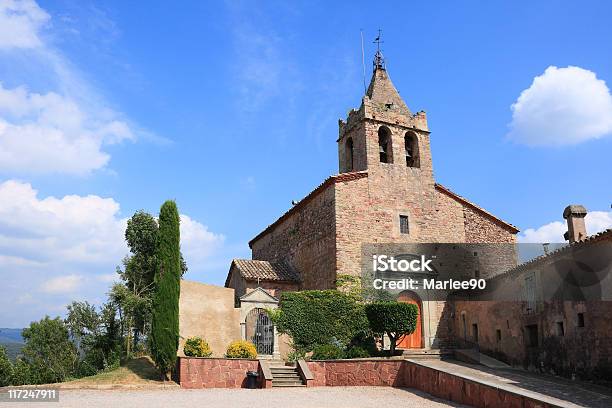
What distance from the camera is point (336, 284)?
2281cm

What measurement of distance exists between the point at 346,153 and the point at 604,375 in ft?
53.8

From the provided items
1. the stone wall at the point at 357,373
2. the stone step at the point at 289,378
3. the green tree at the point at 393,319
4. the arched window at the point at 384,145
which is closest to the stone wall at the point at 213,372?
the stone step at the point at 289,378

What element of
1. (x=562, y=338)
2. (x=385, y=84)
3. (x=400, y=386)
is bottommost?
(x=400, y=386)

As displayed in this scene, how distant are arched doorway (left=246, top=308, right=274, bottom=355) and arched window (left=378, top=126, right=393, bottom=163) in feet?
33.1

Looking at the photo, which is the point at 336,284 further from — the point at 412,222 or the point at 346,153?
the point at 346,153

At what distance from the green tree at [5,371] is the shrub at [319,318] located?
48.6ft

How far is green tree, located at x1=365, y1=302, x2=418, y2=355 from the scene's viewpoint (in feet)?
66.6

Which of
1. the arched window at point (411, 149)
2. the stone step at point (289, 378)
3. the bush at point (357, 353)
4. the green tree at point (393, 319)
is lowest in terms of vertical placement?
the stone step at point (289, 378)

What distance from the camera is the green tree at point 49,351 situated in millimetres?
25844

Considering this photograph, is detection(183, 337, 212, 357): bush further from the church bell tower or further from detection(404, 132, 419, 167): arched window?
detection(404, 132, 419, 167): arched window

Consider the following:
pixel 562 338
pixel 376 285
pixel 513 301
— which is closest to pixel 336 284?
pixel 376 285

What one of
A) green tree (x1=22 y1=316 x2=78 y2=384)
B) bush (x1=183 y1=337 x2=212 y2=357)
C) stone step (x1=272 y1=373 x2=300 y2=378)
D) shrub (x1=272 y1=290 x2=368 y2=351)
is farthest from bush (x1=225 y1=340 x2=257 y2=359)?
green tree (x1=22 y1=316 x2=78 y2=384)

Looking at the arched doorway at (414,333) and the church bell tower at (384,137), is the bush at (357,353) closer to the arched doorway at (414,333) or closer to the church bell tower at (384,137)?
the arched doorway at (414,333)

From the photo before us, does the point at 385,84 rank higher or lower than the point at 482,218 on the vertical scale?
higher
